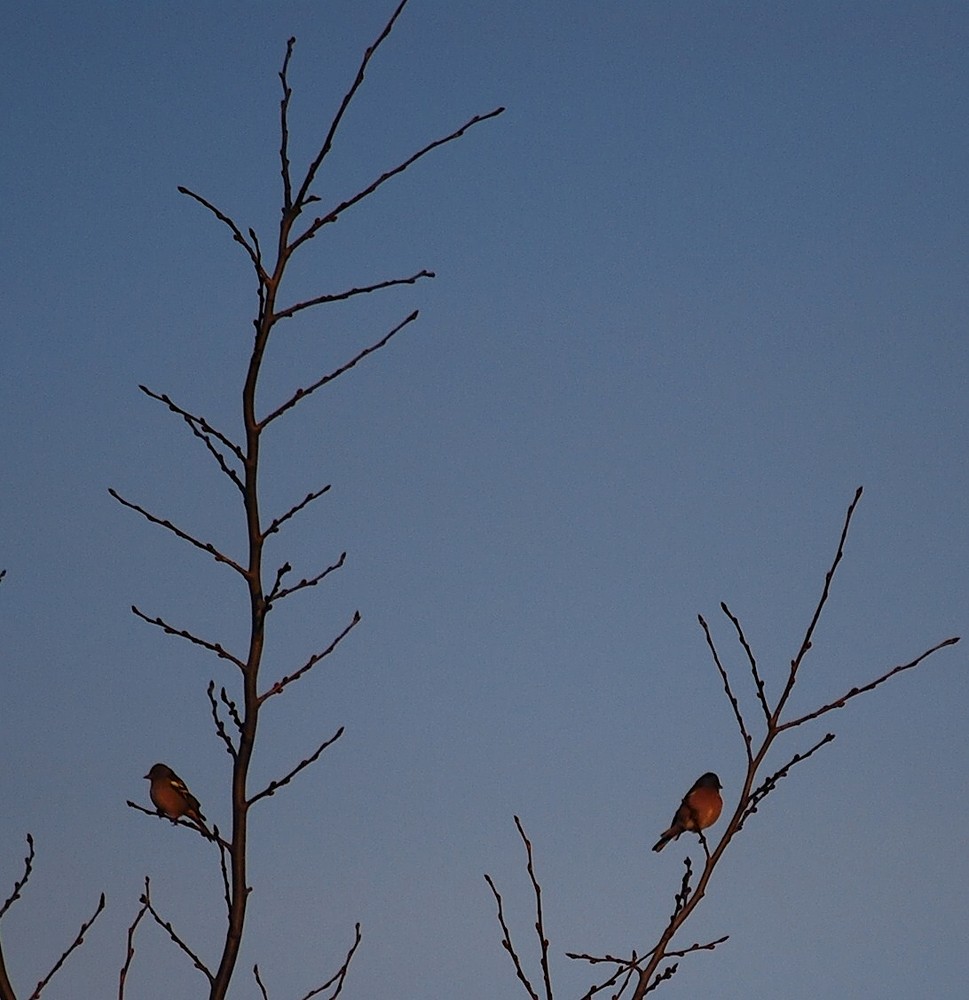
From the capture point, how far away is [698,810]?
8.13 meters

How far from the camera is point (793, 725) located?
4.29 meters

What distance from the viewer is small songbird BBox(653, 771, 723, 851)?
25.8ft

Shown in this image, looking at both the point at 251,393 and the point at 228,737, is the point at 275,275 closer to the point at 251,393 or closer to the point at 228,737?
→ the point at 251,393

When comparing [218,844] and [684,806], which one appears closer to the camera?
[218,844]

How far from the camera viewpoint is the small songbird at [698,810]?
7.86 m

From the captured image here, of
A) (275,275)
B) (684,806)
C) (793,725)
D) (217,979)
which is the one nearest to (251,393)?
(275,275)

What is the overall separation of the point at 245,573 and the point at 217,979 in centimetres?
104

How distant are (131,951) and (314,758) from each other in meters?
1.00

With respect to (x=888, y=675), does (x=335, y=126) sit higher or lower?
higher

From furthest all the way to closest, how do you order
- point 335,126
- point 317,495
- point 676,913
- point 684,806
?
point 684,806, point 676,913, point 317,495, point 335,126

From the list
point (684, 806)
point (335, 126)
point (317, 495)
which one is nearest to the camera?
point (335, 126)

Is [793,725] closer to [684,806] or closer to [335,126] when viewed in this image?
[335,126]

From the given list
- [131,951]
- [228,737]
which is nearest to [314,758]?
[228,737]

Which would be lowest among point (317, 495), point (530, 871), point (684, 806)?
point (530, 871)
